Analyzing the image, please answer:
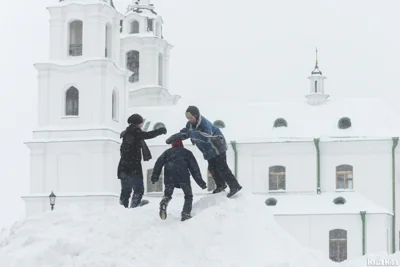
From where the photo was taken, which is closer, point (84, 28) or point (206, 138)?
point (206, 138)

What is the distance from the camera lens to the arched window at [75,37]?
1875 inches

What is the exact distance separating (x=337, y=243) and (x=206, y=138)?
30.5 metres

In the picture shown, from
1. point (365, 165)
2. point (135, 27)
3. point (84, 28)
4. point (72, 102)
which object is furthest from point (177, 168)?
point (135, 27)

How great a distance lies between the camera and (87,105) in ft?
154

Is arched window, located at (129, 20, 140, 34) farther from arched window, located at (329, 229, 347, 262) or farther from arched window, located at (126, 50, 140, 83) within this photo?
arched window, located at (329, 229, 347, 262)

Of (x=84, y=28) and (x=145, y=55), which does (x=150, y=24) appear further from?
(x=84, y=28)

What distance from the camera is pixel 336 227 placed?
4419cm

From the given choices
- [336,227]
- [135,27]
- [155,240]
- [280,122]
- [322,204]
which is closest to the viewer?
[155,240]

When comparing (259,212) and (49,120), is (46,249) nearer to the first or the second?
(259,212)

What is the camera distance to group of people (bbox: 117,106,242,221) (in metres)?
14.2

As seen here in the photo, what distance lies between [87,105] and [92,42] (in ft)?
9.98

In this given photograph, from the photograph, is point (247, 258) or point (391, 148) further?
point (391, 148)

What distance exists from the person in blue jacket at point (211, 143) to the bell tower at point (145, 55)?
3984cm

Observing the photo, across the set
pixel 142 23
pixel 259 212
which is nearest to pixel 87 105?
pixel 142 23
